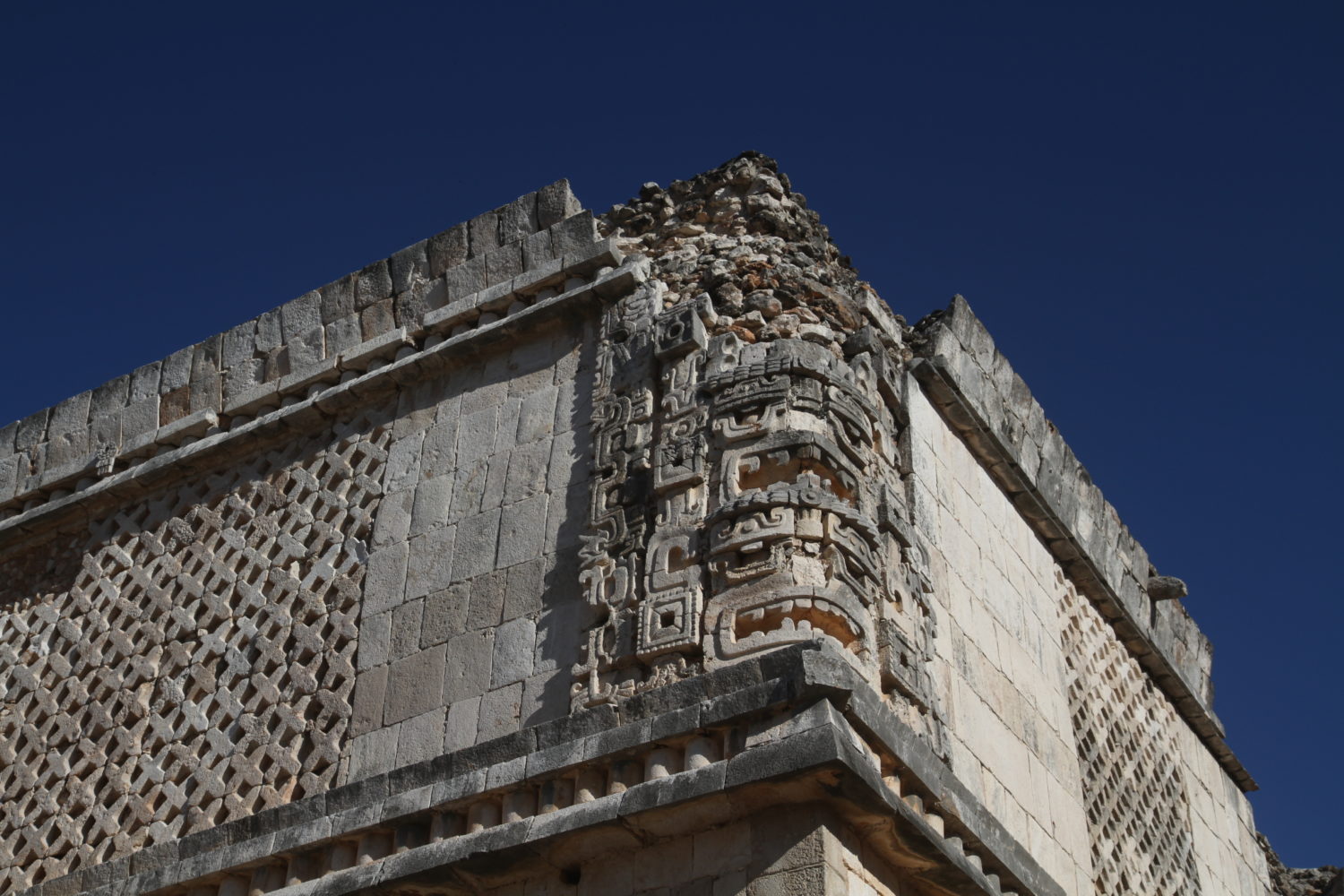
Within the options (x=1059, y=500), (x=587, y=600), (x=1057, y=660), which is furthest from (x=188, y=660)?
(x=1059, y=500)

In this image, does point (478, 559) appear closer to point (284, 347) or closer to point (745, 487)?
point (745, 487)

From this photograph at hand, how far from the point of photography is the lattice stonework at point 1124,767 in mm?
7625

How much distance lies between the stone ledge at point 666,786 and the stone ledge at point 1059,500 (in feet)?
6.89

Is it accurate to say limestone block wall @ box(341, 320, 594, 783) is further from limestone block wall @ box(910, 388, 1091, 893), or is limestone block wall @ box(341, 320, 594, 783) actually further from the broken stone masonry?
limestone block wall @ box(910, 388, 1091, 893)

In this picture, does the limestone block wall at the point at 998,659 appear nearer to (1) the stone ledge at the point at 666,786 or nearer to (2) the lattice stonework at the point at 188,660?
(1) the stone ledge at the point at 666,786

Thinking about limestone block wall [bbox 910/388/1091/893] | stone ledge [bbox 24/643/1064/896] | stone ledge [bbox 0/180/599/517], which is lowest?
stone ledge [bbox 24/643/1064/896]

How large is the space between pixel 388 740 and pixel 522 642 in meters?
0.63

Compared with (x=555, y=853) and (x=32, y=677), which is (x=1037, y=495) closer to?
(x=555, y=853)

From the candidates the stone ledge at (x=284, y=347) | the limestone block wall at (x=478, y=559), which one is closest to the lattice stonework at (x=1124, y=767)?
the limestone block wall at (x=478, y=559)

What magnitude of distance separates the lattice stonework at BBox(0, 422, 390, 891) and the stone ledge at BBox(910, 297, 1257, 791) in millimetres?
2469

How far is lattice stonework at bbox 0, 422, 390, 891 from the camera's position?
22.2 ft

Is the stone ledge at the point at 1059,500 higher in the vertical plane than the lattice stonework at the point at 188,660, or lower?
higher

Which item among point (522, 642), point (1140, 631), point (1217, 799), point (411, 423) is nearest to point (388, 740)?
point (522, 642)

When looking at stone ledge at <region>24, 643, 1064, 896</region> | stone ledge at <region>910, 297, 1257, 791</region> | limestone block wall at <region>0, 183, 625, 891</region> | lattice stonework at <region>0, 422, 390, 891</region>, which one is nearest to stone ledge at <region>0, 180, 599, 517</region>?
limestone block wall at <region>0, 183, 625, 891</region>
